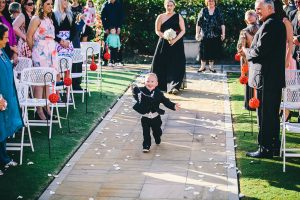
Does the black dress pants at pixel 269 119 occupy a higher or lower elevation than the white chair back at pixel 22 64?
A: lower

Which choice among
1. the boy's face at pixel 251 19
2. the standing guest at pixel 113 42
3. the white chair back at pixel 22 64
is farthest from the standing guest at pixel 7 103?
the standing guest at pixel 113 42

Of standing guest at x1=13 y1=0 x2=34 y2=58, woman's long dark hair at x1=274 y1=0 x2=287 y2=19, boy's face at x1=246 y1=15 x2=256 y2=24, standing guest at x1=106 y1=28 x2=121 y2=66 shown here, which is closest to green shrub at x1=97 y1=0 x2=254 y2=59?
standing guest at x1=106 y1=28 x2=121 y2=66

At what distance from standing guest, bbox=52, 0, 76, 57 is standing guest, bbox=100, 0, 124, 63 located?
5.27 metres

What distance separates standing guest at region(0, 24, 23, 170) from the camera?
7.00 meters

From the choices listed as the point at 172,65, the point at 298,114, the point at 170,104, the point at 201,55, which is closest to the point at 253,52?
the point at 170,104

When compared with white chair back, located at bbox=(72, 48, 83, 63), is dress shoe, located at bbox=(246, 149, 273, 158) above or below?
below

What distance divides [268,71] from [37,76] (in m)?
3.47

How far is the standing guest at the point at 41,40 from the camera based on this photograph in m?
9.26

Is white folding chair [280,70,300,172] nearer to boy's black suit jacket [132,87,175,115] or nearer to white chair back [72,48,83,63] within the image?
boy's black suit jacket [132,87,175,115]

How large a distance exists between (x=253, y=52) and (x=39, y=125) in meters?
3.64

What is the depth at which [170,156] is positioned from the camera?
796 centimetres

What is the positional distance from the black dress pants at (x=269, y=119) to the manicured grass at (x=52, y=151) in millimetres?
2761

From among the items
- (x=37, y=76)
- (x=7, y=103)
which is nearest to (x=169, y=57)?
(x=37, y=76)

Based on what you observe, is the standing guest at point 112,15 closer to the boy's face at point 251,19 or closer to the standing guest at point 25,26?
the standing guest at point 25,26
